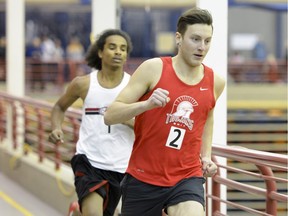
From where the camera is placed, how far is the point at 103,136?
742 cm

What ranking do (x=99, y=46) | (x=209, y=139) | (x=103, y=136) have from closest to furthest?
(x=209, y=139) < (x=103, y=136) < (x=99, y=46)

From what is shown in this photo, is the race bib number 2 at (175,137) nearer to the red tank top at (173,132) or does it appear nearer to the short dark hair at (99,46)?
the red tank top at (173,132)

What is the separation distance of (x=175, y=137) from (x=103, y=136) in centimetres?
176

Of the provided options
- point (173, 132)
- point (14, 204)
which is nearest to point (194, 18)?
point (173, 132)

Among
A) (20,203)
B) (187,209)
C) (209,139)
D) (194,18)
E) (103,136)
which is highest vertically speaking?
(194,18)

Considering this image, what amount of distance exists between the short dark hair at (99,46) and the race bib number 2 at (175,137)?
84.3 inches

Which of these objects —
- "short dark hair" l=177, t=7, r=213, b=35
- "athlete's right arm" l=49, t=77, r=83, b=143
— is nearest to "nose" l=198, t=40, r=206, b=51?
"short dark hair" l=177, t=7, r=213, b=35

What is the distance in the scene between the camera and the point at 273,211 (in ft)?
21.8

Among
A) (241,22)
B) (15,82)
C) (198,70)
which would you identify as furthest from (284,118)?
(241,22)

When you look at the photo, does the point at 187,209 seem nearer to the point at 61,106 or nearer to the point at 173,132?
the point at 173,132

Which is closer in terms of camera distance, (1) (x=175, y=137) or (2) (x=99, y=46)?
(1) (x=175, y=137)

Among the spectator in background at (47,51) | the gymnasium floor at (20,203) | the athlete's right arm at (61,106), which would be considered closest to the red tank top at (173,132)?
the athlete's right arm at (61,106)

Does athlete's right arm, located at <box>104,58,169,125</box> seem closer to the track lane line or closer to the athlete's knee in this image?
the athlete's knee

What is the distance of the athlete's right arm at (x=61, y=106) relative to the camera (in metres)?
7.64
